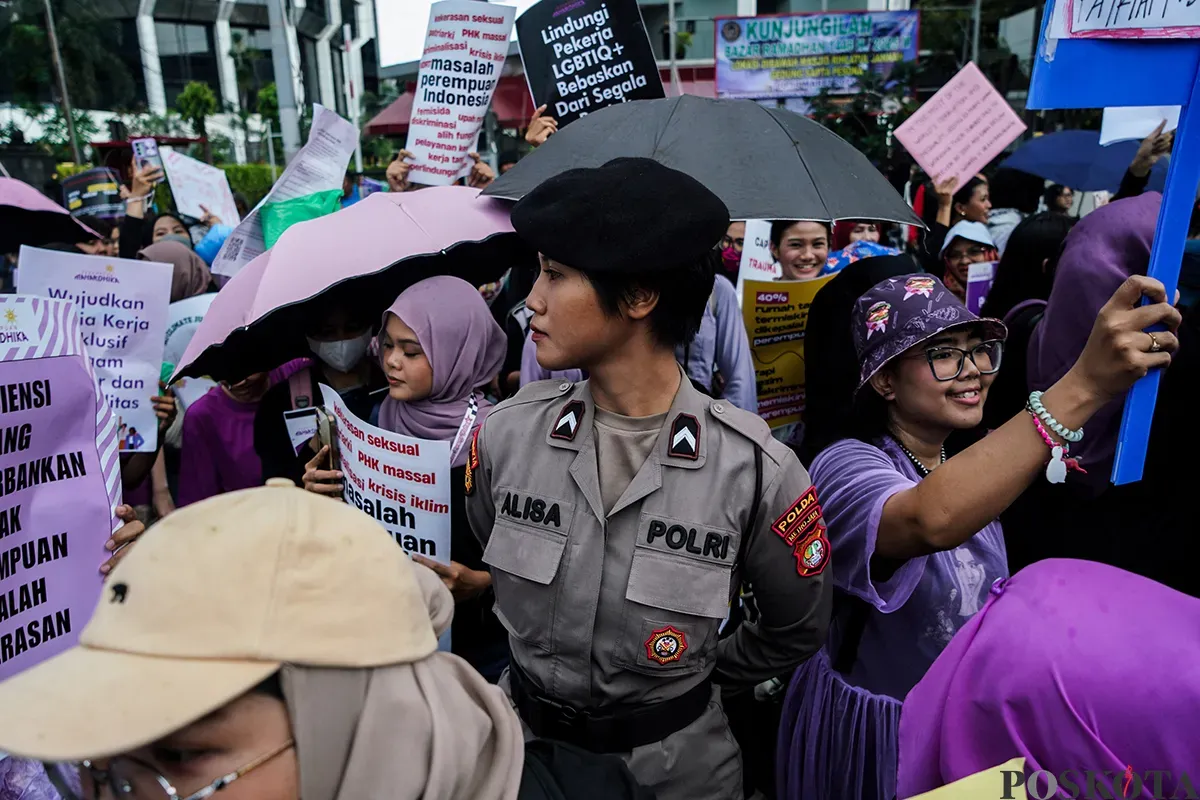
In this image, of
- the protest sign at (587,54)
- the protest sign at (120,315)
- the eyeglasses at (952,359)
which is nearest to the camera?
the eyeglasses at (952,359)

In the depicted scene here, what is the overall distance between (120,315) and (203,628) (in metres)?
2.50

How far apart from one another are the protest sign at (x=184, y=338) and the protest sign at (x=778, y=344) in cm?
247

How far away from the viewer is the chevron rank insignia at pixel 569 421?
72.3 inches

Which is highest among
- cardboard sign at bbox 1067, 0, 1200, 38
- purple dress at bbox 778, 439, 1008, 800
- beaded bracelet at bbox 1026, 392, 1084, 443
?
cardboard sign at bbox 1067, 0, 1200, 38

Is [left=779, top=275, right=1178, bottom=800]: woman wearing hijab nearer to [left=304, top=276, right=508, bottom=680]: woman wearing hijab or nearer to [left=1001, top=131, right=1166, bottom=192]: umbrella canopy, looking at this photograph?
[left=304, top=276, right=508, bottom=680]: woman wearing hijab

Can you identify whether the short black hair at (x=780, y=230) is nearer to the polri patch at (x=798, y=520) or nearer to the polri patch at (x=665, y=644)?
the polri patch at (x=798, y=520)

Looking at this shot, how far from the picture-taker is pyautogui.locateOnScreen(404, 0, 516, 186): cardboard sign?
3.68 meters

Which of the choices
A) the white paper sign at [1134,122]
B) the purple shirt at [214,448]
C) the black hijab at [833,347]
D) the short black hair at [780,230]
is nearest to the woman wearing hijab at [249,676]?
the black hijab at [833,347]

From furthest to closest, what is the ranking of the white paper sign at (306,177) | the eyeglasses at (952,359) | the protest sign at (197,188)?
the protest sign at (197,188) → the white paper sign at (306,177) → the eyeglasses at (952,359)

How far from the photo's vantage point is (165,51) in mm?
57156

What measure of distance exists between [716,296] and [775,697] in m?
1.62

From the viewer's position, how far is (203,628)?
979mm

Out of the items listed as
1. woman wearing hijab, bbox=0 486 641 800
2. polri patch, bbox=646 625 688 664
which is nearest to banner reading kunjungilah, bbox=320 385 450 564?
polri patch, bbox=646 625 688 664

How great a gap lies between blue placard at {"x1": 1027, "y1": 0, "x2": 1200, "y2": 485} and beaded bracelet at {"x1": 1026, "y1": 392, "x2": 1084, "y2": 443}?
17cm
